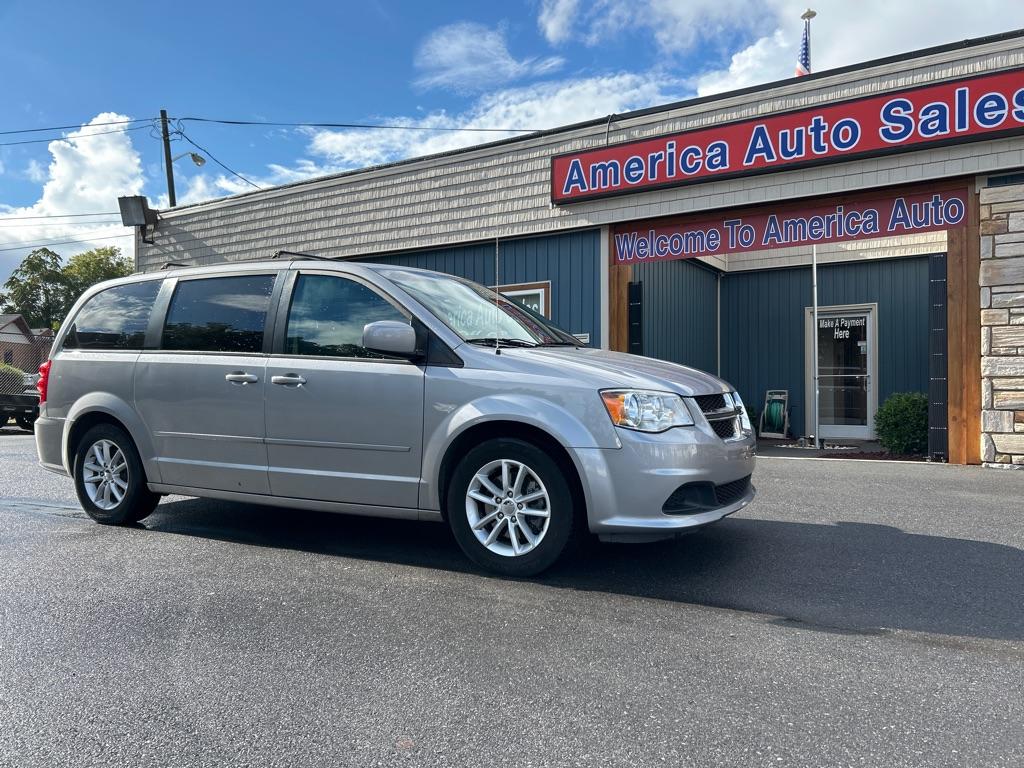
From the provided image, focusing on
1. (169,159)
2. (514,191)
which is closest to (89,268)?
(169,159)

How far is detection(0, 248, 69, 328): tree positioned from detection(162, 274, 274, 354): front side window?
68.0 metres

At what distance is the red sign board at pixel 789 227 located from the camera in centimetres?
912

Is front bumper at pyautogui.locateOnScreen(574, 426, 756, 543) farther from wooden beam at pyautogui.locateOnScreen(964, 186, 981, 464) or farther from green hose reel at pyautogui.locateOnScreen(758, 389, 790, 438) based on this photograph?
green hose reel at pyautogui.locateOnScreen(758, 389, 790, 438)

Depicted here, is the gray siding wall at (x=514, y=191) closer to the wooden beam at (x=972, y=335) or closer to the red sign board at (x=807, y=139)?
the red sign board at (x=807, y=139)

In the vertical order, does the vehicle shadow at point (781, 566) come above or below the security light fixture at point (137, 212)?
below

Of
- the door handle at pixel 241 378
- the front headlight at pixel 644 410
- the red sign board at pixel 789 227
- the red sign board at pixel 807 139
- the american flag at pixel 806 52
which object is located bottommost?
the front headlight at pixel 644 410

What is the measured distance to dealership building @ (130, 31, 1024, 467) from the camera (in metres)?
8.63

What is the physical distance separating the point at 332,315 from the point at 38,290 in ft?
234

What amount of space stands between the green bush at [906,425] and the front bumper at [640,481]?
296 inches

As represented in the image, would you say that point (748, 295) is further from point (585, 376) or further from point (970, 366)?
point (585, 376)

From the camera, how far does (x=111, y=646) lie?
10.8ft

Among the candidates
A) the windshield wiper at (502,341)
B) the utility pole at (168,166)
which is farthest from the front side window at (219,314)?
the utility pole at (168,166)

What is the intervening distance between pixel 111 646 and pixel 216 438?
6.29ft

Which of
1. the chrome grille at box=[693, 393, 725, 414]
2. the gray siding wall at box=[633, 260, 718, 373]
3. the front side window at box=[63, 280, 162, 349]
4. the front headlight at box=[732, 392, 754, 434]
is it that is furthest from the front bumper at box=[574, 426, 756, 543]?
the gray siding wall at box=[633, 260, 718, 373]
